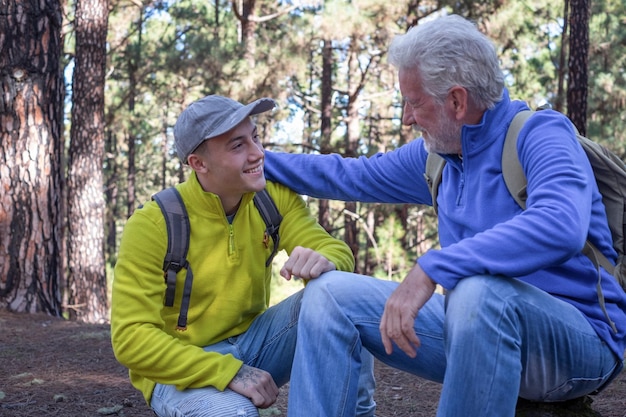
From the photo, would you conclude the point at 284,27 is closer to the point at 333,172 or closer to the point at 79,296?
the point at 79,296

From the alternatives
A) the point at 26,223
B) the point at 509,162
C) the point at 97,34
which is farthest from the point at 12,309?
the point at 509,162

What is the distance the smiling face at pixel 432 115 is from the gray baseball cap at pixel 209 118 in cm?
54

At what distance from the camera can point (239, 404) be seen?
2.32 meters

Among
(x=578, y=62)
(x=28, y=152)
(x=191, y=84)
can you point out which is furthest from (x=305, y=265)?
(x=191, y=84)

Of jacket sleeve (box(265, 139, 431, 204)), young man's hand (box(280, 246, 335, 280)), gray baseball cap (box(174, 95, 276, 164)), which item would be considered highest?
gray baseball cap (box(174, 95, 276, 164))

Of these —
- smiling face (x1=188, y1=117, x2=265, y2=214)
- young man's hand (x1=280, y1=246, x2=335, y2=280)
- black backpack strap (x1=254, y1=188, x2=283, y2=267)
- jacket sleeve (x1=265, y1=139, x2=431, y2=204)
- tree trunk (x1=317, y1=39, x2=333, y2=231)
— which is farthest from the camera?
tree trunk (x1=317, y1=39, x2=333, y2=231)

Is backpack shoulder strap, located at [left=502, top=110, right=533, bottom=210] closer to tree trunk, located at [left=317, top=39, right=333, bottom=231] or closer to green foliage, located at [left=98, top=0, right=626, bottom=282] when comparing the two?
green foliage, located at [left=98, top=0, right=626, bottom=282]

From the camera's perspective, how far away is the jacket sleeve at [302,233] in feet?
8.60

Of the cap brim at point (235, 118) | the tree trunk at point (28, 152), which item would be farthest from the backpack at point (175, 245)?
the tree trunk at point (28, 152)

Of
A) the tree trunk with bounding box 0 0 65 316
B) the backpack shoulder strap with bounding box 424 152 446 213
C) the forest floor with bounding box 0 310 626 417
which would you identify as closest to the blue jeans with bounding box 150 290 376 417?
the backpack shoulder strap with bounding box 424 152 446 213

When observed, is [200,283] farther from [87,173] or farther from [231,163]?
[87,173]

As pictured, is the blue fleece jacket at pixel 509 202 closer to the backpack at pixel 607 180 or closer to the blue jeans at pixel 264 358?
the backpack at pixel 607 180

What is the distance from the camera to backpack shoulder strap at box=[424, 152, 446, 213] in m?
2.59

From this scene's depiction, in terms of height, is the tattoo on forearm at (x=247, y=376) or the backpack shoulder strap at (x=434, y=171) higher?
the backpack shoulder strap at (x=434, y=171)
